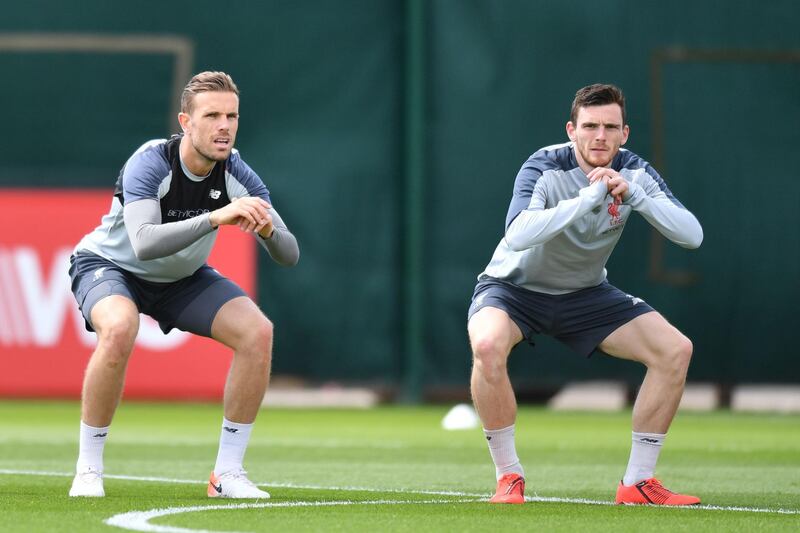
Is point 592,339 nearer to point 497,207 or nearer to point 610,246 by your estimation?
point 610,246

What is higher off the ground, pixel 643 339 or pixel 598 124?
pixel 598 124

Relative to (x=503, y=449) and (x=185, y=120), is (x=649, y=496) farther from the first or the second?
(x=185, y=120)

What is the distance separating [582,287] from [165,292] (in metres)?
1.95

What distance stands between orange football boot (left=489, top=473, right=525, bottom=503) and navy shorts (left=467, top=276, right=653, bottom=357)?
0.71m

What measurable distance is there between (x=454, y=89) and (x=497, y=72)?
1.48 feet

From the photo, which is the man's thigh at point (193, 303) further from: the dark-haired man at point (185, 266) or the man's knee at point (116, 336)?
the man's knee at point (116, 336)

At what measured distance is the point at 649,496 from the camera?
6859 mm

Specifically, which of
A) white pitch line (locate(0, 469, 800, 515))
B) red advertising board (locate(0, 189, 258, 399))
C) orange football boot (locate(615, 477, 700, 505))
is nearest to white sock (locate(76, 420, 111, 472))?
white pitch line (locate(0, 469, 800, 515))

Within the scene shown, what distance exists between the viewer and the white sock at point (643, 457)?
693 centimetres

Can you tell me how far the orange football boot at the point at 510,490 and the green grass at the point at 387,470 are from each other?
0.25ft

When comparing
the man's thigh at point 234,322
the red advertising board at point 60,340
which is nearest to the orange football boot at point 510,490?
the man's thigh at point 234,322

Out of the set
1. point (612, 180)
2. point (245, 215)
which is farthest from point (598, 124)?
point (245, 215)

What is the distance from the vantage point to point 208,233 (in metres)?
6.86

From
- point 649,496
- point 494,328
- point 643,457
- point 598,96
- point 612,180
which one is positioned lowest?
point 649,496
